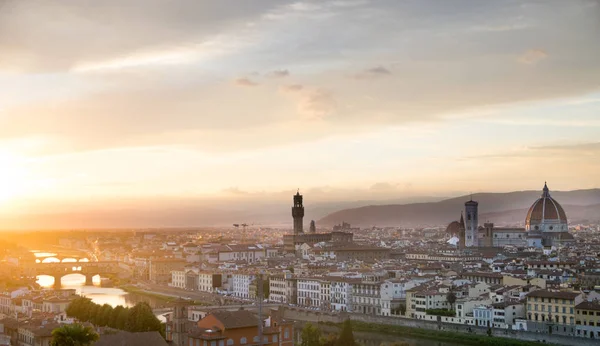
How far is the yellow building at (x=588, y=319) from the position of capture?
81.7 feet

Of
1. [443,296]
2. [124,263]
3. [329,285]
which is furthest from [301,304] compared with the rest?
[124,263]

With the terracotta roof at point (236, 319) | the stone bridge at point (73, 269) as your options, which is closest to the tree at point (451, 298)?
the terracotta roof at point (236, 319)

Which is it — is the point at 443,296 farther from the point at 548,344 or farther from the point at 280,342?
the point at 280,342

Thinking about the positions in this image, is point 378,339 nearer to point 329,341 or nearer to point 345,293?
point 329,341

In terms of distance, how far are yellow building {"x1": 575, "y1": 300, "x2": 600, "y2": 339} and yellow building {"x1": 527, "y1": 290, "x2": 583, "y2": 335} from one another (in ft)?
0.59

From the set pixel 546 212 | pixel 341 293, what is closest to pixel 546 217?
pixel 546 212

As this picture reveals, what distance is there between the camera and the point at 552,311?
26219 millimetres

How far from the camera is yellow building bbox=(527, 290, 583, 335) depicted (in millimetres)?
25688

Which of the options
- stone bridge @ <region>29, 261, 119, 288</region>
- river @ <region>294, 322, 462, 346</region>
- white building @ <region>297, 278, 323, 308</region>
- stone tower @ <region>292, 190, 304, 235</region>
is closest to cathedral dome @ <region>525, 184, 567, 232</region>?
stone tower @ <region>292, 190, 304, 235</region>

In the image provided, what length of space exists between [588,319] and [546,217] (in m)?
41.4

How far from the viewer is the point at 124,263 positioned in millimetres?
70562

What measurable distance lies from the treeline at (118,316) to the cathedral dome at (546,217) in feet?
142

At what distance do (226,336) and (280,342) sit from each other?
182 cm

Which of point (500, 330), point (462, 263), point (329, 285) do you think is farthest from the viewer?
point (462, 263)
